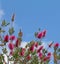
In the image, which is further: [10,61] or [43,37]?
[43,37]

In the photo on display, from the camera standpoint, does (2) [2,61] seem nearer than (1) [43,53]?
Yes

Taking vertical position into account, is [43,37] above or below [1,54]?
above

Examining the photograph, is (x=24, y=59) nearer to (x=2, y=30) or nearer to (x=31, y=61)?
(x=31, y=61)

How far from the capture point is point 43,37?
8188 mm

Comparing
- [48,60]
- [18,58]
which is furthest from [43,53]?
[18,58]

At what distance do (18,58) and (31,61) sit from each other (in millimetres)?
461

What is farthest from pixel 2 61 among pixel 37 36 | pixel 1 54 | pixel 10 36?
pixel 37 36

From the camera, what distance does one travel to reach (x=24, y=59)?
7.79 m

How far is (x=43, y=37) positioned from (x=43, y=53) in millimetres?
455

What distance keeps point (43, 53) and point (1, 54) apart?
1.25 metres

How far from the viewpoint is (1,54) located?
7688 millimetres

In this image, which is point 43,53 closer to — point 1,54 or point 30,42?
point 30,42

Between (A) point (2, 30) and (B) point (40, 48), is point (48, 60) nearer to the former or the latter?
(B) point (40, 48)

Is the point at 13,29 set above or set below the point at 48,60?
above
